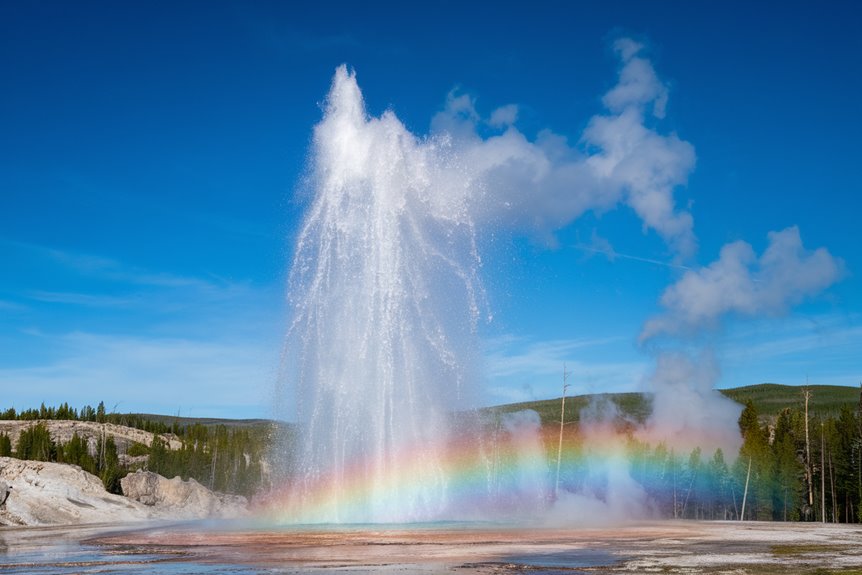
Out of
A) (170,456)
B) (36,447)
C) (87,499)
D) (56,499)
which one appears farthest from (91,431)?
(56,499)

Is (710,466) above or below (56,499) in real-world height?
above

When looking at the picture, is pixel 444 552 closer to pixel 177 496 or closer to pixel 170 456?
pixel 177 496

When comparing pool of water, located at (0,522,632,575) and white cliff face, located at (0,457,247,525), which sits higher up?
pool of water, located at (0,522,632,575)

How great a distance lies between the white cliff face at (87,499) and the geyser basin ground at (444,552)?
38.1 meters

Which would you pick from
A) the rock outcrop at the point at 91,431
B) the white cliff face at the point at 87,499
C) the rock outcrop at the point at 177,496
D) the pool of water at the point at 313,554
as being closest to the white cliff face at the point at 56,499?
the white cliff face at the point at 87,499

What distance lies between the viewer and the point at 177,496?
358 ft

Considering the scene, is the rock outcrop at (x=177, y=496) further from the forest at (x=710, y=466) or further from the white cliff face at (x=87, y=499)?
the forest at (x=710, y=466)

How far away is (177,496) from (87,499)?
2414 centimetres

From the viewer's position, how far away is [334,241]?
46.1 meters

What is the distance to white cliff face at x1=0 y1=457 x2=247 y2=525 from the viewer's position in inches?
2928

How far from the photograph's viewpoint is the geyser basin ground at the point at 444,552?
76.9ft

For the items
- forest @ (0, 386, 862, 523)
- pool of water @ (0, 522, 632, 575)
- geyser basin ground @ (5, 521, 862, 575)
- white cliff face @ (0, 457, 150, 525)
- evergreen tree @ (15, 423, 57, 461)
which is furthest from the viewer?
evergreen tree @ (15, 423, 57, 461)

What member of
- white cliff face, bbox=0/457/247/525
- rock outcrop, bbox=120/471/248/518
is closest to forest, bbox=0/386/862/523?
rock outcrop, bbox=120/471/248/518

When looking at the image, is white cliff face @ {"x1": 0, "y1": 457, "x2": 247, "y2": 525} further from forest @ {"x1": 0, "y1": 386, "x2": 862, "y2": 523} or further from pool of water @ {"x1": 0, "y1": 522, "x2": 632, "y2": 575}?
pool of water @ {"x1": 0, "y1": 522, "x2": 632, "y2": 575}
